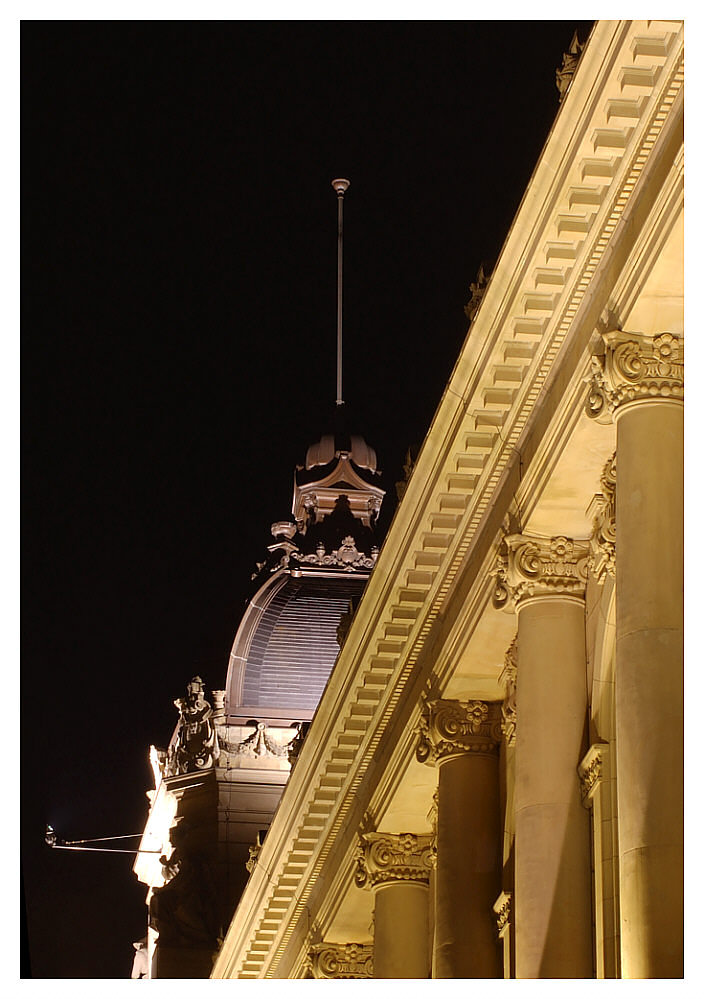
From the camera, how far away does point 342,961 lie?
48.1m

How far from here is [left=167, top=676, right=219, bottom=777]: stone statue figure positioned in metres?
92.8

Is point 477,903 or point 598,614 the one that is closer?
point 598,614

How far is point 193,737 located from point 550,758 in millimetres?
61042

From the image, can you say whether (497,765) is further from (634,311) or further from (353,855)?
(634,311)

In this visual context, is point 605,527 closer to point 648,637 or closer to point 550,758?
point 550,758

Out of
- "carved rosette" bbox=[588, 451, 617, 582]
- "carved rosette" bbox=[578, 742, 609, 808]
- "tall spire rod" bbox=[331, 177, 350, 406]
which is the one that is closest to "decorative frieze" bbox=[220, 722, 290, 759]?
"tall spire rod" bbox=[331, 177, 350, 406]

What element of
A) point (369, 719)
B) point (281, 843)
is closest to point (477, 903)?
point (369, 719)

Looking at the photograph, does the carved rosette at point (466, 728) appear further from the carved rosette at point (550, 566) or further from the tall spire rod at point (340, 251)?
the tall spire rod at point (340, 251)

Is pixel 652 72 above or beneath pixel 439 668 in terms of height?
above

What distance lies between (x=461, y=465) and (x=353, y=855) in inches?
474

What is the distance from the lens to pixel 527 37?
30.7 m

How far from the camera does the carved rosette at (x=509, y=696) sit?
37.1m

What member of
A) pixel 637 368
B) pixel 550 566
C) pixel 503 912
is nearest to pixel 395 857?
pixel 503 912

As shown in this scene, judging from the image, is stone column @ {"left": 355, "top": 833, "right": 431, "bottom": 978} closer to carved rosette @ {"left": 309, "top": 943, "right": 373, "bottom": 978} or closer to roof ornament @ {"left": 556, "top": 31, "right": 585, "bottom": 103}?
carved rosette @ {"left": 309, "top": 943, "right": 373, "bottom": 978}
